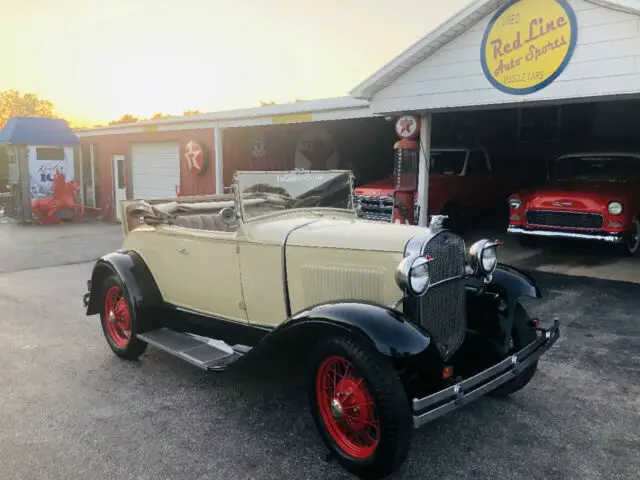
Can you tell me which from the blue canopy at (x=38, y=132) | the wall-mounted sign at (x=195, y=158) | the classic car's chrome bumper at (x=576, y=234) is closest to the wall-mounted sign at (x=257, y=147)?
the wall-mounted sign at (x=195, y=158)

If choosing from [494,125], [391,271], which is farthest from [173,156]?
[391,271]

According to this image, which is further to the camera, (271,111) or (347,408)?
(271,111)

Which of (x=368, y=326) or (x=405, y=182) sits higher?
(x=405, y=182)

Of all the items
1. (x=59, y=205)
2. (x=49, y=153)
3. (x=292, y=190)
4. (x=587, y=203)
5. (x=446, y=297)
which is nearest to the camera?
(x=446, y=297)

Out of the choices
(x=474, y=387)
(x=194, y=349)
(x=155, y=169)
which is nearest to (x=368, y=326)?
(x=474, y=387)

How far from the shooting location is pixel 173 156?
14.4 m

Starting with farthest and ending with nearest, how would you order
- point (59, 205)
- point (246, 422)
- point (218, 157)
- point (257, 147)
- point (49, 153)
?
point (49, 153)
point (59, 205)
point (257, 147)
point (218, 157)
point (246, 422)

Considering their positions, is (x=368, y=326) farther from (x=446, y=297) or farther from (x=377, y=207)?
(x=377, y=207)

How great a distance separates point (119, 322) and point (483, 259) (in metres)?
3.20

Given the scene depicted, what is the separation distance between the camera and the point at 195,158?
1316cm

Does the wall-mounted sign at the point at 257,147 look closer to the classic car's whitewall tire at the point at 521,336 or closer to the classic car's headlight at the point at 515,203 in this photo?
the classic car's headlight at the point at 515,203

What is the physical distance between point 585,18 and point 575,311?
384 cm

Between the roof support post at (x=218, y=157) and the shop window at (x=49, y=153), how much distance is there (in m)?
6.59

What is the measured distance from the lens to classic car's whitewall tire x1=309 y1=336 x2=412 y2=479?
250 centimetres
